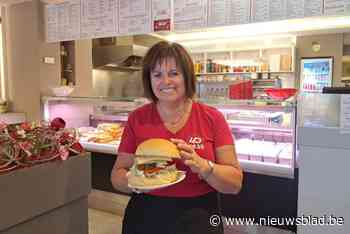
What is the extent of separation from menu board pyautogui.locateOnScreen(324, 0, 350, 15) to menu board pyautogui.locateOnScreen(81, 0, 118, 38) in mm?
1827

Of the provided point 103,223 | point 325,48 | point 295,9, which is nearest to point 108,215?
point 103,223

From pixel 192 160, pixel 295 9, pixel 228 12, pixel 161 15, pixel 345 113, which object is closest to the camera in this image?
pixel 192 160

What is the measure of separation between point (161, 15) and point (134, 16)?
29cm

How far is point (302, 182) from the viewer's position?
1.83m

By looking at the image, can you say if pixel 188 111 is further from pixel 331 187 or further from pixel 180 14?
pixel 180 14

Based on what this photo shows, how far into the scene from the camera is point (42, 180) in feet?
4.36

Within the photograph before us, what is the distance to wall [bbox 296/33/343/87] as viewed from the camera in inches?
215

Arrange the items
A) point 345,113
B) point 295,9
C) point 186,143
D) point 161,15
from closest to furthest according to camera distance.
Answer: point 186,143 < point 345,113 < point 295,9 < point 161,15

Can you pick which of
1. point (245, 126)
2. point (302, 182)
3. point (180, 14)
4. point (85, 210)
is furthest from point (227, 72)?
point (85, 210)

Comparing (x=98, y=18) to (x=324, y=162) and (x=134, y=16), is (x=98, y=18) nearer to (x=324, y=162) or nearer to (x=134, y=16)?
(x=134, y=16)

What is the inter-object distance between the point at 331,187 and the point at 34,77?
314 centimetres

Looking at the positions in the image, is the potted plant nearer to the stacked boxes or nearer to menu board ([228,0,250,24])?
the stacked boxes

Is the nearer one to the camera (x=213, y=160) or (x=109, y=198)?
(x=213, y=160)

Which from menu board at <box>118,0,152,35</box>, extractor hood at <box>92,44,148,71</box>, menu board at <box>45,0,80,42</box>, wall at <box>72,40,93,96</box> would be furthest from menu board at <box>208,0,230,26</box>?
extractor hood at <box>92,44,148,71</box>
